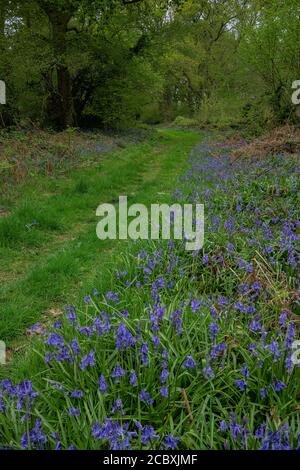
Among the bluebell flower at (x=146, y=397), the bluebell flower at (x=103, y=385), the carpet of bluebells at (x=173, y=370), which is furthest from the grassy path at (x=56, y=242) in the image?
the bluebell flower at (x=146, y=397)

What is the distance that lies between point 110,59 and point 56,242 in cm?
1653

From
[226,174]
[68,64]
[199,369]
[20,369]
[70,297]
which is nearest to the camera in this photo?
[199,369]

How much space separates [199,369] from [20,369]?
1.43 meters

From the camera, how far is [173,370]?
3.16 meters

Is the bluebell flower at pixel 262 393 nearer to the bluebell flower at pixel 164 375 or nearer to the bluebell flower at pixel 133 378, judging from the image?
the bluebell flower at pixel 164 375

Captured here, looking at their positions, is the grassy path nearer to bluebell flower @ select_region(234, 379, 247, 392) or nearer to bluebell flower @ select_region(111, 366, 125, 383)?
bluebell flower @ select_region(111, 366, 125, 383)

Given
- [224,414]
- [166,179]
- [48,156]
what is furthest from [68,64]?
[224,414]

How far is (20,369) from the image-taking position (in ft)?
11.4

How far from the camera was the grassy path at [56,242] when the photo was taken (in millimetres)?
5016

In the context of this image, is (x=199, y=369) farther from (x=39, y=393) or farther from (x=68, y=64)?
(x=68, y=64)

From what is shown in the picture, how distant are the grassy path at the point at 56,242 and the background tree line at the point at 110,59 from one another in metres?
4.77

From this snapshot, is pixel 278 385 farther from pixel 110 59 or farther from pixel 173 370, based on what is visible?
pixel 110 59

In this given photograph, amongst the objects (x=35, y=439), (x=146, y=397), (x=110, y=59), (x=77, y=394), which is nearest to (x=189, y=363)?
(x=146, y=397)
